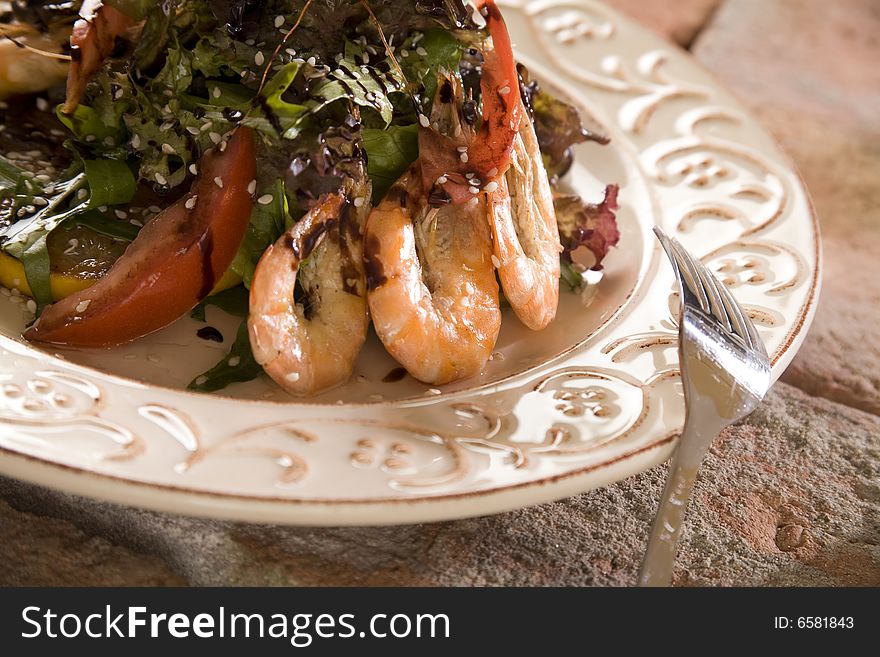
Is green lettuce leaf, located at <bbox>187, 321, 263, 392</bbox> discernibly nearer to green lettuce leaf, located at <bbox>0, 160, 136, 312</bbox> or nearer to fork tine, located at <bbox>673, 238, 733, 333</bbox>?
green lettuce leaf, located at <bbox>0, 160, 136, 312</bbox>

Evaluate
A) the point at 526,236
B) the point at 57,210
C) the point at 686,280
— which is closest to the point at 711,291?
the point at 686,280

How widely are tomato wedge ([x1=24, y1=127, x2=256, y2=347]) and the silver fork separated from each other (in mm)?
1111

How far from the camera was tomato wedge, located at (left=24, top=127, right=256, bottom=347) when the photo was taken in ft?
7.89

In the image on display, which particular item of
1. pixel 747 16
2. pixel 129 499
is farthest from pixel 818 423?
pixel 747 16

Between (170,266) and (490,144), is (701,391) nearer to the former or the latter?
(490,144)

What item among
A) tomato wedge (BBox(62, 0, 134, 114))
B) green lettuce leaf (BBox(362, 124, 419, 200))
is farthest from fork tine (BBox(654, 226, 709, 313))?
tomato wedge (BBox(62, 0, 134, 114))

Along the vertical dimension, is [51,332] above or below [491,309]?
below

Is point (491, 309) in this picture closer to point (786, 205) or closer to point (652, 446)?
point (652, 446)

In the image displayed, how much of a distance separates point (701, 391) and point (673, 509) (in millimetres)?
252

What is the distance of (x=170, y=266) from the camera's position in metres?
2.42

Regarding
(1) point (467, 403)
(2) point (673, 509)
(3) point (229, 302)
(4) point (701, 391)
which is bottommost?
(3) point (229, 302)

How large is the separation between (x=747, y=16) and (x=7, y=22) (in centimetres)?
366

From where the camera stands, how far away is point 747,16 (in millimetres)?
5152

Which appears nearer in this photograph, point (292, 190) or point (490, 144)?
point (292, 190)
